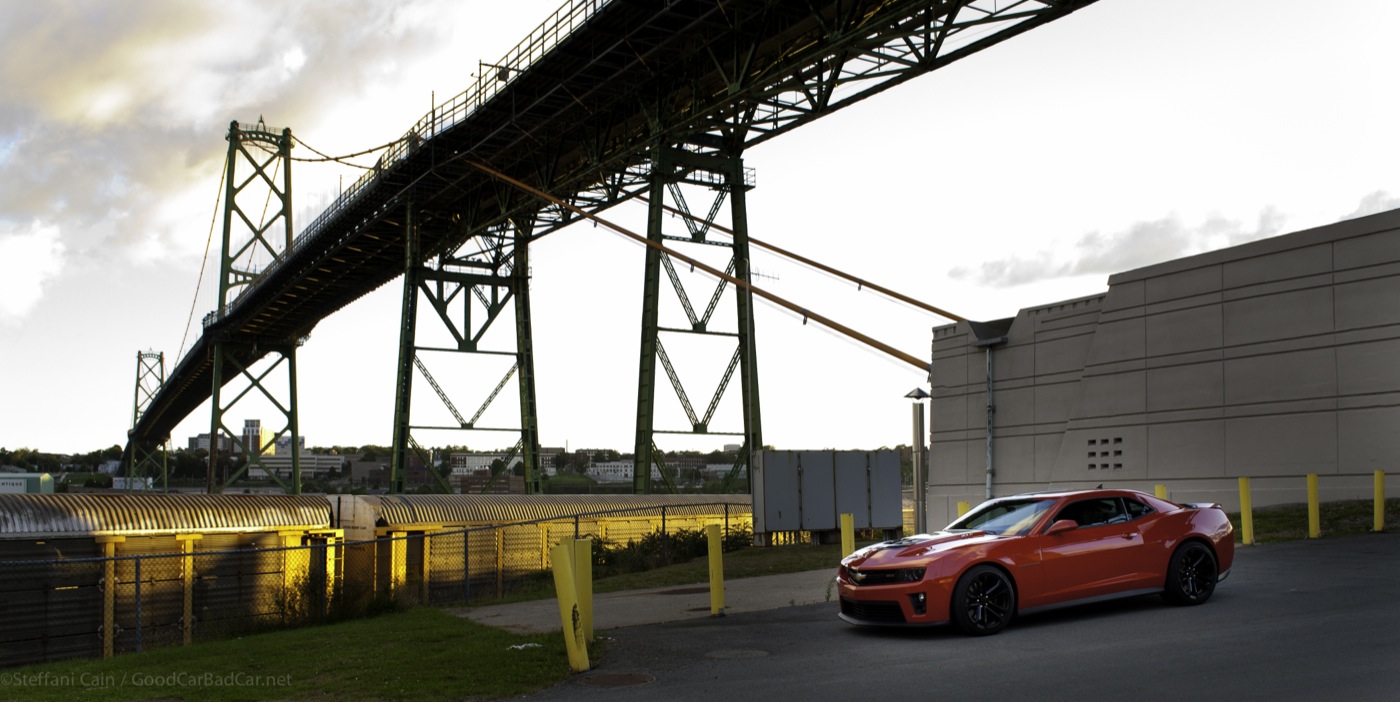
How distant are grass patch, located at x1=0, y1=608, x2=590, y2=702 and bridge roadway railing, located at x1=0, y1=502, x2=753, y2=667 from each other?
3.19 m

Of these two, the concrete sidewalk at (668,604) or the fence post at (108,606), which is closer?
the concrete sidewalk at (668,604)

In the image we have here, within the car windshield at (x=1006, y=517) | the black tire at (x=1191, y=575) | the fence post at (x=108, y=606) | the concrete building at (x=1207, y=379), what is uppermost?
the concrete building at (x=1207, y=379)

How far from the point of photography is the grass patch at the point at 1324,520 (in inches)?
661

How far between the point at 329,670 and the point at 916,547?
572 centimetres

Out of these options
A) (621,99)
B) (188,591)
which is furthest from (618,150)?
(188,591)

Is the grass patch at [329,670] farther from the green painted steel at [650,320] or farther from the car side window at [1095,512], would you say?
the green painted steel at [650,320]

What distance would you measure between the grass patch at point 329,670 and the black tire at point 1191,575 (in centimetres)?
591

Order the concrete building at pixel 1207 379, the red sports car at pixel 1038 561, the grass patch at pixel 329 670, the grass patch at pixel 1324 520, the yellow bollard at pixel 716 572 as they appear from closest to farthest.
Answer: the grass patch at pixel 329 670
the red sports car at pixel 1038 561
the yellow bollard at pixel 716 572
the grass patch at pixel 1324 520
the concrete building at pixel 1207 379

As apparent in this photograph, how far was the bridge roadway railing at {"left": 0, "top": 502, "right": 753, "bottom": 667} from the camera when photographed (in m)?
17.8

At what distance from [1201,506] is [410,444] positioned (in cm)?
3499

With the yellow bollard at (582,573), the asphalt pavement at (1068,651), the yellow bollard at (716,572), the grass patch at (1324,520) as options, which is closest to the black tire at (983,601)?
the asphalt pavement at (1068,651)

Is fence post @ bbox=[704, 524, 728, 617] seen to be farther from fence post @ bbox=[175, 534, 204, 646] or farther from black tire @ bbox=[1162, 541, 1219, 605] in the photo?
fence post @ bbox=[175, 534, 204, 646]

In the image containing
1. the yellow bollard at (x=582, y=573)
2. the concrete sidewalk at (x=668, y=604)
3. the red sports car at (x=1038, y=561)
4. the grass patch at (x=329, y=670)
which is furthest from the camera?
the concrete sidewalk at (x=668, y=604)

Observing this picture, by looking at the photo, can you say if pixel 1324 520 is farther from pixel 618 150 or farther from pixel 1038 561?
pixel 618 150
